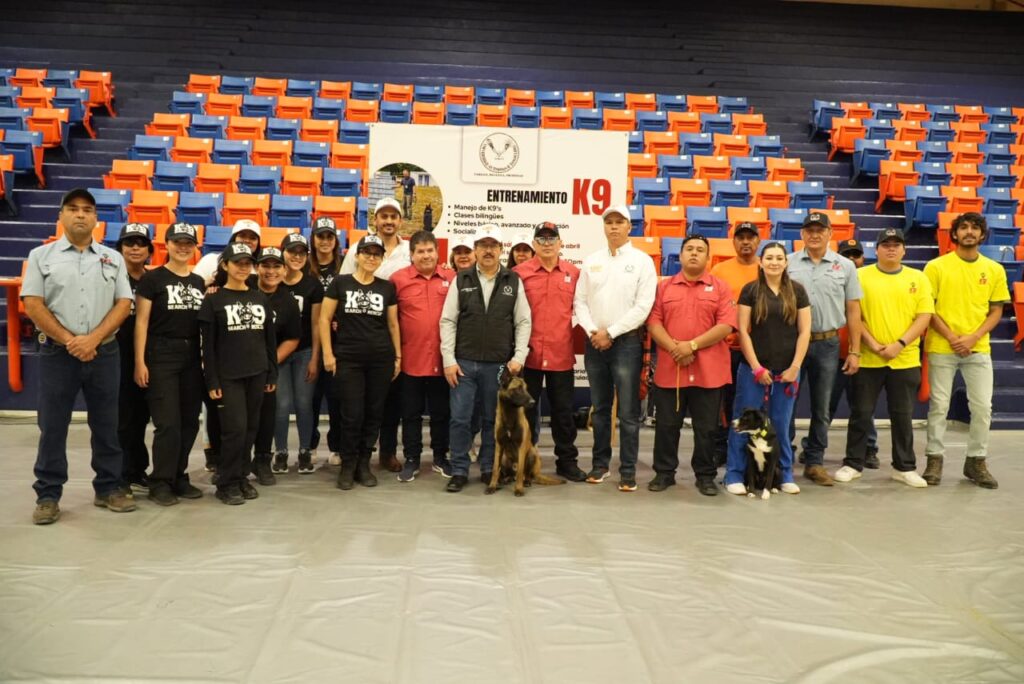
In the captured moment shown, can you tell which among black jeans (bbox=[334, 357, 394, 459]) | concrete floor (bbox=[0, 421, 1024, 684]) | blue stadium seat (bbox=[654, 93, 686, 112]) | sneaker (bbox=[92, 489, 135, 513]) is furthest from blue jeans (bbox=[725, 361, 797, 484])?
blue stadium seat (bbox=[654, 93, 686, 112])

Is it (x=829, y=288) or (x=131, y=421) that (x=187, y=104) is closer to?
(x=131, y=421)

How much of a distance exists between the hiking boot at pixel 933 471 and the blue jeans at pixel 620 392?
2080 mm

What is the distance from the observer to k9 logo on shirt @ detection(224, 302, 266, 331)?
442 centimetres

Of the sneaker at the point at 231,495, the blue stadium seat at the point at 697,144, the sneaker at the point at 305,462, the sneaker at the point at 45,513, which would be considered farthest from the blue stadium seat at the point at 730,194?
the sneaker at the point at 45,513

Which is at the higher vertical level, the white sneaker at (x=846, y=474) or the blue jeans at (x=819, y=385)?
the blue jeans at (x=819, y=385)

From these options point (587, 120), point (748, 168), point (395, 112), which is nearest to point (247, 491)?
point (395, 112)

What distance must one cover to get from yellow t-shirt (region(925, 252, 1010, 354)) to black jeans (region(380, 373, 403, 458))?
3743mm

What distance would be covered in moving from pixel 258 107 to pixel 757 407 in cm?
991

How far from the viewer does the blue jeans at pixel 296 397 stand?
5.20 m

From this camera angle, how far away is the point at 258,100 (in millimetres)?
12055

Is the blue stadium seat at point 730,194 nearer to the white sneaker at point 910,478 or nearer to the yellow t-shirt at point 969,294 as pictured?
the yellow t-shirt at point 969,294

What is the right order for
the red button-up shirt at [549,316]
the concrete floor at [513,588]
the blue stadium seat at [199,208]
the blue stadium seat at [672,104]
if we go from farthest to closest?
1. the blue stadium seat at [672,104]
2. the blue stadium seat at [199,208]
3. the red button-up shirt at [549,316]
4. the concrete floor at [513,588]

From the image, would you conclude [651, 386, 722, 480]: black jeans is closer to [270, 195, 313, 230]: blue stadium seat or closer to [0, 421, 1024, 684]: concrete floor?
[0, 421, 1024, 684]: concrete floor

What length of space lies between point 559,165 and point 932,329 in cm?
312
